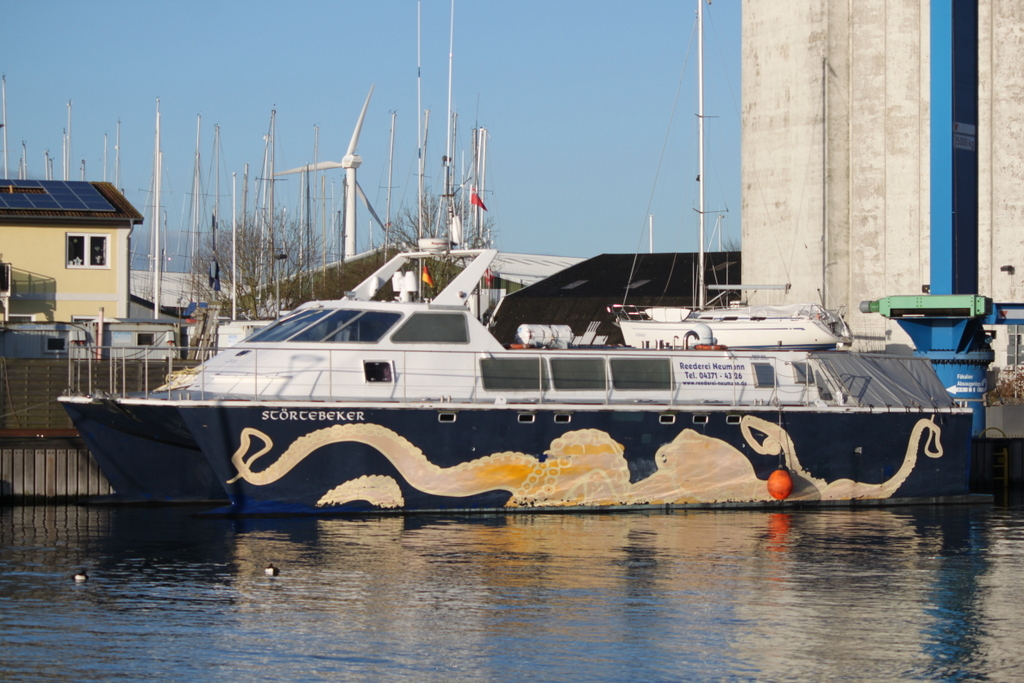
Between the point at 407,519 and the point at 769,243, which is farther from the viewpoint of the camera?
the point at 769,243

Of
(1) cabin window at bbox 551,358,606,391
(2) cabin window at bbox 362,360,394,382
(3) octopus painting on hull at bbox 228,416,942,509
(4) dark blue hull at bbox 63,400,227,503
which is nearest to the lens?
(3) octopus painting on hull at bbox 228,416,942,509

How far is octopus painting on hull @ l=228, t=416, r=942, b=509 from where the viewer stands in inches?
759

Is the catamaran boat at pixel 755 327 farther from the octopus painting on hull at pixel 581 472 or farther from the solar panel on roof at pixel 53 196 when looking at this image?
the solar panel on roof at pixel 53 196

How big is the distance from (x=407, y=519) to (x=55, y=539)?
17.4ft

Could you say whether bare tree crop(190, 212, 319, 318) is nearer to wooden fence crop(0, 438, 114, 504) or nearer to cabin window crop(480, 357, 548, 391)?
wooden fence crop(0, 438, 114, 504)

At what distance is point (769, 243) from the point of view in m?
42.7

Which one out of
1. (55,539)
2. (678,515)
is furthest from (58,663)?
(678,515)

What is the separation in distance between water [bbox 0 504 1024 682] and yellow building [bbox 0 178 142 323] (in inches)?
665

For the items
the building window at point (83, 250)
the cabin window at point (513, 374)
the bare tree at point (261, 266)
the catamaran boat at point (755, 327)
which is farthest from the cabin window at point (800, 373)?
the building window at point (83, 250)

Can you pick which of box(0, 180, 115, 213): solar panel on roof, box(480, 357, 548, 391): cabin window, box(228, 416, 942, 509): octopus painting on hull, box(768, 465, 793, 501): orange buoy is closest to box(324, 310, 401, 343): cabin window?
box(228, 416, 942, 509): octopus painting on hull

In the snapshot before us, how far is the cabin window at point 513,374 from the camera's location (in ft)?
66.0

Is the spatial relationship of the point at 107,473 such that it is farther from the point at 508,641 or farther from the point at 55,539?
the point at 508,641

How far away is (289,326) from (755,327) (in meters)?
10.8

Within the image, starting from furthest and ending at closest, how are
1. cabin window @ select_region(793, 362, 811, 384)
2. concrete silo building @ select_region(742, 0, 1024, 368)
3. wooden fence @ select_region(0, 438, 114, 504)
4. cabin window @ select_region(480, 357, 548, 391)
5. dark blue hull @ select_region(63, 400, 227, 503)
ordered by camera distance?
concrete silo building @ select_region(742, 0, 1024, 368), wooden fence @ select_region(0, 438, 114, 504), cabin window @ select_region(793, 362, 811, 384), cabin window @ select_region(480, 357, 548, 391), dark blue hull @ select_region(63, 400, 227, 503)
